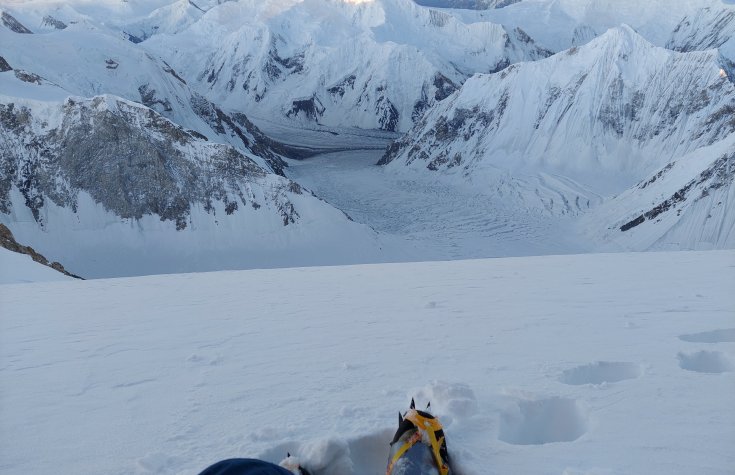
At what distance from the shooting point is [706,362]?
5.17 metres

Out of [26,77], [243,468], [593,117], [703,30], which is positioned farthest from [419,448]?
[703,30]

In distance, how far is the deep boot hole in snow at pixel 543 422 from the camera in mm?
4203

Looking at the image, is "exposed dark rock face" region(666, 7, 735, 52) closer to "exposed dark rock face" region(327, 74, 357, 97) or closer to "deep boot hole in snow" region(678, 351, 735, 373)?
"exposed dark rock face" region(327, 74, 357, 97)

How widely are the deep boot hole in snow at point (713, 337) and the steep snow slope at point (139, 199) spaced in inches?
1249

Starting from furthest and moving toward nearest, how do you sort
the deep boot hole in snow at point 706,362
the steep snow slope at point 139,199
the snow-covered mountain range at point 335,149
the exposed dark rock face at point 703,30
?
1. the exposed dark rock face at point 703,30
2. the snow-covered mountain range at point 335,149
3. the steep snow slope at point 139,199
4. the deep boot hole in snow at point 706,362

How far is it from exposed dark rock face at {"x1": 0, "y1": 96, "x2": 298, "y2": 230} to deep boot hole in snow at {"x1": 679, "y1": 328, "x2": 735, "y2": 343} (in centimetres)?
3437

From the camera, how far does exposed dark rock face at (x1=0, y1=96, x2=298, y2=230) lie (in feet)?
122

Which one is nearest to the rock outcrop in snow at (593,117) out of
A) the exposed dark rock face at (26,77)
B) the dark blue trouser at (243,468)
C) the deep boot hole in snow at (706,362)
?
the exposed dark rock face at (26,77)

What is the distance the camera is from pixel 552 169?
62250 millimetres

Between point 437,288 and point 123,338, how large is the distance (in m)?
4.53

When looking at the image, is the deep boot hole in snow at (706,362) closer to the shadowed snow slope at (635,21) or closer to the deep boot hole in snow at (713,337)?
the deep boot hole in snow at (713,337)

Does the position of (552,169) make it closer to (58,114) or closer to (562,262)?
(58,114)

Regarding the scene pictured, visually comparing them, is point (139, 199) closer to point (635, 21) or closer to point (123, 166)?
point (123, 166)

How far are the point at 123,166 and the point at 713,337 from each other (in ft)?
128
